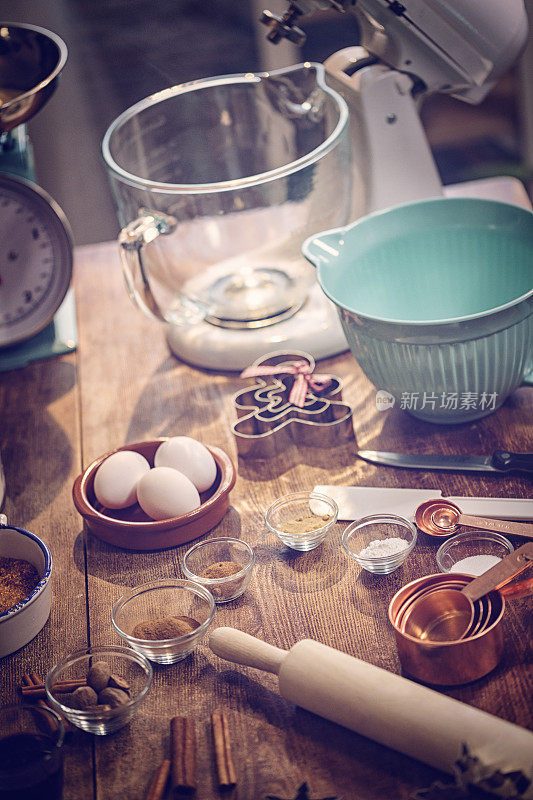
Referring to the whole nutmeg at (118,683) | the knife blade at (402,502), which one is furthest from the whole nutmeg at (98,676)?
the knife blade at (402,502)

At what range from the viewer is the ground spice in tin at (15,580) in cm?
96

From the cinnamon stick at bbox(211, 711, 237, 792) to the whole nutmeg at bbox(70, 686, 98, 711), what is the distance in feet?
0.38

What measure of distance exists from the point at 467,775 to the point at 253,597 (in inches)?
13.4

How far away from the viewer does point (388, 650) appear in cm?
87

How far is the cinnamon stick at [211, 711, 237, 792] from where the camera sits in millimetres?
767

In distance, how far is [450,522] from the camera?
3.27ft

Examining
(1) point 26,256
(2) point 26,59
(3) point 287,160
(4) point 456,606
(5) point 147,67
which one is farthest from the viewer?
(5) point 147,67

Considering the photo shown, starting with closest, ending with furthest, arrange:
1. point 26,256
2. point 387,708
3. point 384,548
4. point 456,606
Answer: point 387,708
point 456,606
point 384,548
point 26,256

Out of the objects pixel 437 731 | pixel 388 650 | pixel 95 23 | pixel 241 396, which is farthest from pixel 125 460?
pixel 95 23

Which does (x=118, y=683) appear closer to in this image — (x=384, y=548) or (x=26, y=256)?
(x=384, y=548)

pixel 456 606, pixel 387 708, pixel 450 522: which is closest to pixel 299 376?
pixel 450 522

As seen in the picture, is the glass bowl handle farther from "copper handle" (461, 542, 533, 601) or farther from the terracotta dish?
"copper handle" (461, 542, 533, 601)

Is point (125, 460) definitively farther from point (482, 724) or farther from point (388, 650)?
point (482, 724)

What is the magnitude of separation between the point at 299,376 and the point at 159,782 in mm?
603
